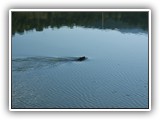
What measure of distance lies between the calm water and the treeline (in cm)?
6

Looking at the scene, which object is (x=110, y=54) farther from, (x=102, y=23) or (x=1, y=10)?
(x=1, y=10)

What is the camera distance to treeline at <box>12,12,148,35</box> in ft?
22.5

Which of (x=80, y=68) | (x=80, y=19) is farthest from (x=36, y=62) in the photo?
(x=80, y=19)

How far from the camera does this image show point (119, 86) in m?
6.91

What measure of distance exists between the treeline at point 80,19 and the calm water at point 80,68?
0.06 meters

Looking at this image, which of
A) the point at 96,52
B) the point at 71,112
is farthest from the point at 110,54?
the point at 71,112

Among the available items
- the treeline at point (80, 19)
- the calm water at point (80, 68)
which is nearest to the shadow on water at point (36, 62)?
the calm water at point (80, 68)

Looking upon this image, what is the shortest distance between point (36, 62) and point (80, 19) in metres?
0.50

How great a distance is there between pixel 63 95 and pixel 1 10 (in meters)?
0.86

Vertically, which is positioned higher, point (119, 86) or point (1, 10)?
Result: point (1, 10)

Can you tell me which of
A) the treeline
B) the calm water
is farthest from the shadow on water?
the treeline

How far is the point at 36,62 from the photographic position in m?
6.90

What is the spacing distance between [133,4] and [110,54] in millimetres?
450

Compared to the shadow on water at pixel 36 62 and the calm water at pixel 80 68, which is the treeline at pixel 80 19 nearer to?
the calm water at pixel 80 68
